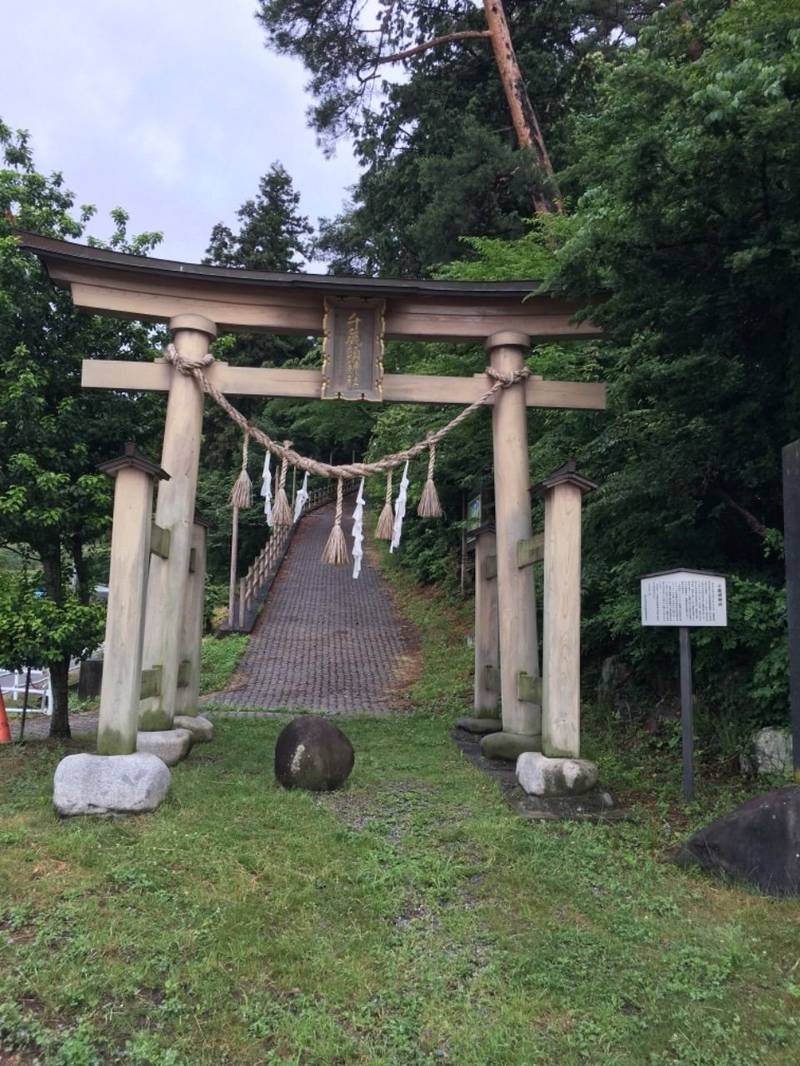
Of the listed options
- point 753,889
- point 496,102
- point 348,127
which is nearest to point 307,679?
point 753,889

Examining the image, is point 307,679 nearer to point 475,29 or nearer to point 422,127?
point 422,127

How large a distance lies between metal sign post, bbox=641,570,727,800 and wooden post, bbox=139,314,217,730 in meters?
4.04

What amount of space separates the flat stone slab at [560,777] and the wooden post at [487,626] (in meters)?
2.93

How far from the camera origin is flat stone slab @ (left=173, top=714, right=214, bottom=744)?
7668 millimetres

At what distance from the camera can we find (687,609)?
562 centimetres

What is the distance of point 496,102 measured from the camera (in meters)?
16.8

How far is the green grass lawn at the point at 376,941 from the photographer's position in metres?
2.90

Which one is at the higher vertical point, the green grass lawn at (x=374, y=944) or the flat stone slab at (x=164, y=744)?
the flat stone slab at (x=164, y=744)

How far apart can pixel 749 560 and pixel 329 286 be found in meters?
4.83

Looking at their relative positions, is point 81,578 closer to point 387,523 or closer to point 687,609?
point 387,523

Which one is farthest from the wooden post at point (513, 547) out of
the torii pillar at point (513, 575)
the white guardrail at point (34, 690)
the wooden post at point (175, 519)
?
the white guardrail at point (34, 690)

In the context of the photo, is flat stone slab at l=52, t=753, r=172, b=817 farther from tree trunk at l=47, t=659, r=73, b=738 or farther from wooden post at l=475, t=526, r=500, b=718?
wooden post at l=475, t=526, r=500, b=718

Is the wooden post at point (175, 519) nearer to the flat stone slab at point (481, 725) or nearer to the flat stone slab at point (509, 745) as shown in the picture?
the flat stone slab at point (509, 745)

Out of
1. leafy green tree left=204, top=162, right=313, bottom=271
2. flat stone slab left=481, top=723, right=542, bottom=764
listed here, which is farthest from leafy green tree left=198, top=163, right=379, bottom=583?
flat stone slab left=481, top=723, right=542, bottom=764
